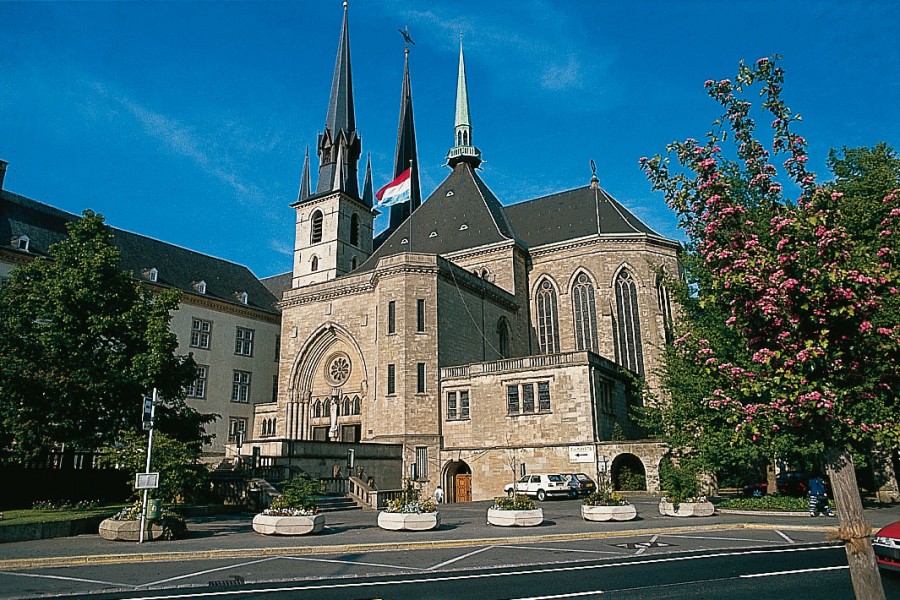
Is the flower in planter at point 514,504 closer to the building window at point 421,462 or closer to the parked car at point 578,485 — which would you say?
the parked car at point 578,485

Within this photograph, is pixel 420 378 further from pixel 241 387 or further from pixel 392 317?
pixel 241 387

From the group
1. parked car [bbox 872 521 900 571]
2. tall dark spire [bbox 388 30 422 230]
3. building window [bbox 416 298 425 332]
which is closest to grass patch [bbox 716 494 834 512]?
parked car [bbox 872 521 900 571]

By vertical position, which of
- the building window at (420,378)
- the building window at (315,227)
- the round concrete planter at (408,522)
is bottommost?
the round concrete planter at (408,522)

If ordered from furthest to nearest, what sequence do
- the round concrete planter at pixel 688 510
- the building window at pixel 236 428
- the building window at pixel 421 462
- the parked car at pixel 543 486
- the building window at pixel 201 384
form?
the building window at pixel 236 428 < the building window at pixel 201 384 < the building window at pixel 421 462 < the parked car at pixel 543 486 < the round concrete planter at pixel 688 510

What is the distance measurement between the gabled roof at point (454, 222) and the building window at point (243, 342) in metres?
9.68

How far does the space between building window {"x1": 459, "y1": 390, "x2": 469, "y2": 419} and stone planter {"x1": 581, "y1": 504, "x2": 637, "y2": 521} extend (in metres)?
17.1

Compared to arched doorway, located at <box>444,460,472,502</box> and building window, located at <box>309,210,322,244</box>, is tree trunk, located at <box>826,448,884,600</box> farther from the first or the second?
building window, located at <box>309,210,322,244</box>

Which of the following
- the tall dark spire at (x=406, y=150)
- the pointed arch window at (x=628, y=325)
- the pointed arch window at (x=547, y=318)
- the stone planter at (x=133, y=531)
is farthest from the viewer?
the tall dark spire at (x=406, y=150)

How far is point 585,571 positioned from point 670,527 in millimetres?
7559

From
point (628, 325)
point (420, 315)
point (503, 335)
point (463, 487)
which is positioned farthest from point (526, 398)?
point (628, 325)

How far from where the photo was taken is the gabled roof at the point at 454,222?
47.0m

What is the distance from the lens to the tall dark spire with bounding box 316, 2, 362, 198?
53062 mm

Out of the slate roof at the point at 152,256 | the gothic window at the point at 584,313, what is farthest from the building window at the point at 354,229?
the gothic window at the point at 584,313

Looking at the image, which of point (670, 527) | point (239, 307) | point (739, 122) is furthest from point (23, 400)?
point (239, 307)
